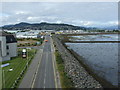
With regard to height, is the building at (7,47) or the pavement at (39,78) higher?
the building at (7,47)

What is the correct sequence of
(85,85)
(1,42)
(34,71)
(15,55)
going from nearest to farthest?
(85,85) < (34,71) < (1,42) < (15,55)

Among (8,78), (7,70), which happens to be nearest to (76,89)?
(8,78)

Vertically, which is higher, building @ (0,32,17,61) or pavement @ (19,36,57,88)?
Answer: building @ (0,32,17,61)

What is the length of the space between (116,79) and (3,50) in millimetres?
25788

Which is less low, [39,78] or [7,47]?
[7,47]

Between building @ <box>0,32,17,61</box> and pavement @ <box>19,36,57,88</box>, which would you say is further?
building @ <box>0,32,17,61</box>

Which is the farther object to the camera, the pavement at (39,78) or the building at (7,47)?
the building at (7,47)

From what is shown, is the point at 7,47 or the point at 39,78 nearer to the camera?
the point at 39,78

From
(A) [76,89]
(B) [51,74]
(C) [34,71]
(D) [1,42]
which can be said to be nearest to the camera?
(A) [76,89]

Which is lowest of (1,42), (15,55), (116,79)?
(116,79)

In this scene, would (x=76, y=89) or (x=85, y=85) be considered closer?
(x=76, y=89)

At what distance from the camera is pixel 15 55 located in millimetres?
39000

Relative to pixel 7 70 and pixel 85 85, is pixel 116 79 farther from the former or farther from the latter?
pixel 7 70

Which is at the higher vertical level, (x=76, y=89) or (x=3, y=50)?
(x=3, y=50)
